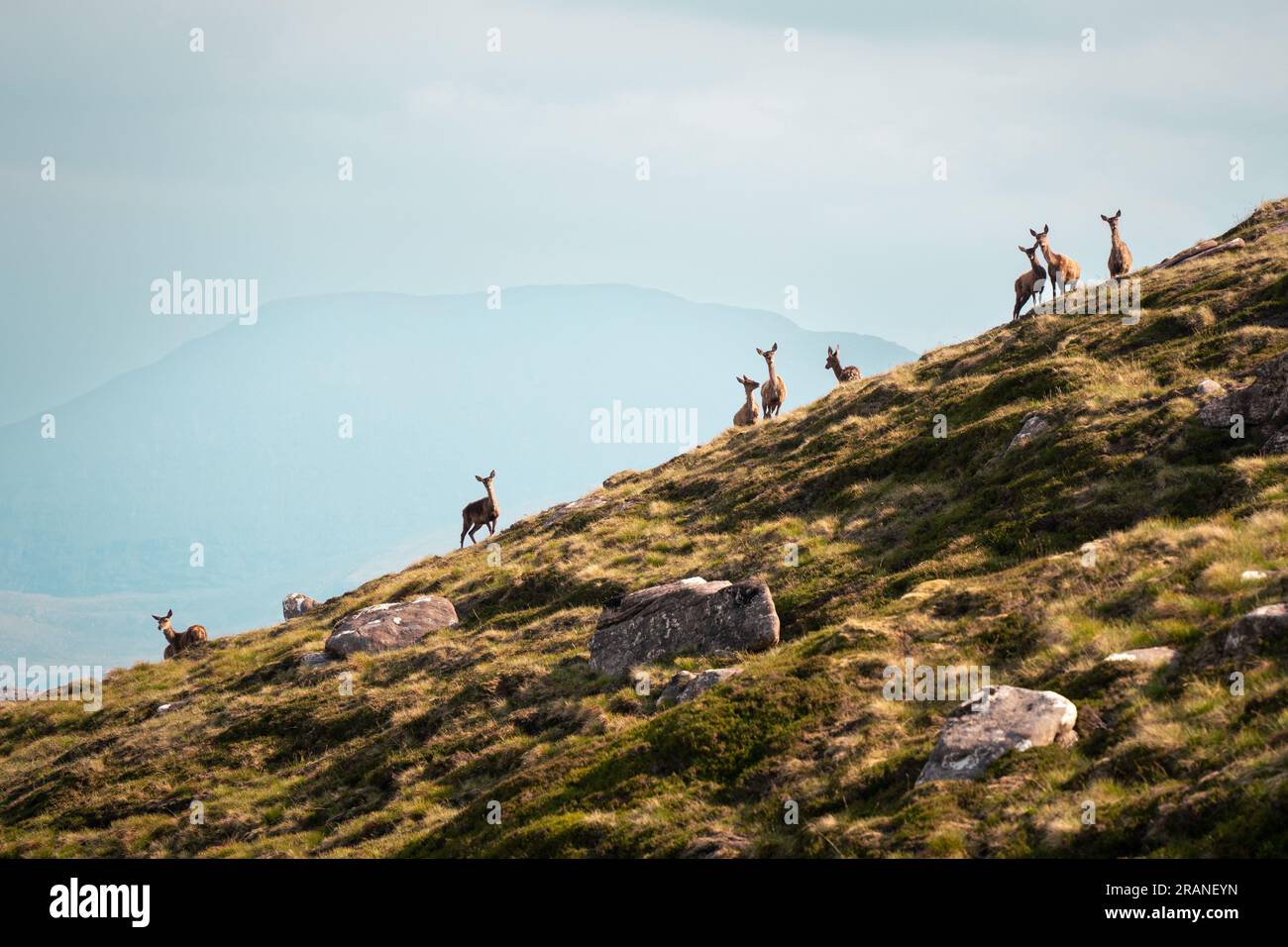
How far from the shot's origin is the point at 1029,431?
29.6 metres

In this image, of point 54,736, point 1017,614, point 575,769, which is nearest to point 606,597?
point 575,769

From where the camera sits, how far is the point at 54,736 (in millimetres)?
36375

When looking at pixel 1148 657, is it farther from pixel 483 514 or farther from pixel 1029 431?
pixel 483 514

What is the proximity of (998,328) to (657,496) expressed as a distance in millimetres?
15009

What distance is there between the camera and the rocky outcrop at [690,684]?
2211 cm

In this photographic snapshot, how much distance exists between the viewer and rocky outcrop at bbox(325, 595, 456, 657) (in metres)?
34.3

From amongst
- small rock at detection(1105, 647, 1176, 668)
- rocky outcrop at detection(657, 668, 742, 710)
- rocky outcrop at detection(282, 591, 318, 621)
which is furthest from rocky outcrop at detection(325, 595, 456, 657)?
small rock at detection(1105, 647, 1176, 668)

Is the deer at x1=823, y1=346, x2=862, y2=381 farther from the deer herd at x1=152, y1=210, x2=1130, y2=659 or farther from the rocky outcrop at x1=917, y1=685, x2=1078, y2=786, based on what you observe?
the rocky outcrop at x1=917, y1=685, x2=1078, y2=786

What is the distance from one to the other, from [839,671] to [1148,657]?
17.2 ft

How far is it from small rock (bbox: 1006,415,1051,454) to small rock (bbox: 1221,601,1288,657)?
13388 millimetres

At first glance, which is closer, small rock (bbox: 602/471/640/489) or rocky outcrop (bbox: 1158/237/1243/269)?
rocky outcrop (bbox: 1158/237/1243/269)
